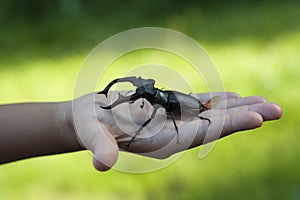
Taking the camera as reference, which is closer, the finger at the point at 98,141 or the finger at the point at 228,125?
the finger at the point at 98,141

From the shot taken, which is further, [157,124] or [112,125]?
[157,124]

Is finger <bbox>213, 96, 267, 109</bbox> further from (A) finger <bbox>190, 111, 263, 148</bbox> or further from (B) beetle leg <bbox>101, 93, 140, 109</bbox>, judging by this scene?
(B) beetle leg <bbox>101, 93, 140, 109</bbox>

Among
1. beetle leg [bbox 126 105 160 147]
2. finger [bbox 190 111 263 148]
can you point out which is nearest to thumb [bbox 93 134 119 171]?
beetle leg [bbox 126 105 160 147]

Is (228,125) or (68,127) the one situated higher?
(228,125)

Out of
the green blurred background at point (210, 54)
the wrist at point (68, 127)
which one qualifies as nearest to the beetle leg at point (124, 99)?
the wrist at point (68, 127)

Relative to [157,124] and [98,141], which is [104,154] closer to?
[98,141]

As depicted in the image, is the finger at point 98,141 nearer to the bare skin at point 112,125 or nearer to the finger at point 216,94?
the bare skin at point 112,125

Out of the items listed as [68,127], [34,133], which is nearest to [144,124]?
[68,127]
